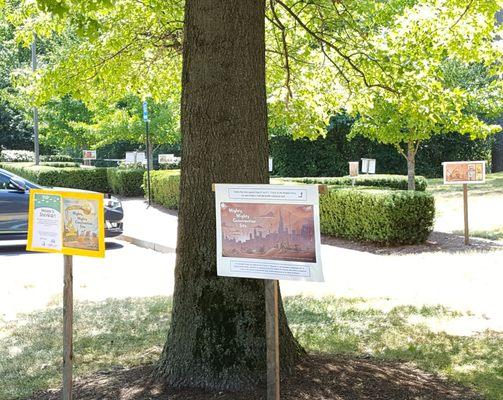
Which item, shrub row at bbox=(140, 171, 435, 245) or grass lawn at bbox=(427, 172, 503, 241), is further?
grass lawn at bbox=(427, 172, 503, 241)

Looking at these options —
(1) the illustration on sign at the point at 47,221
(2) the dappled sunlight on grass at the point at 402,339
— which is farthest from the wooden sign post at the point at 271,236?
(2) the dappled sunlight on grass at the point at 402,339

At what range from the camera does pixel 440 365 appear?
5.49 meters

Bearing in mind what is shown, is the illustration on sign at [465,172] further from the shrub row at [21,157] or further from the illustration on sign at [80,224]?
the shrub row at [21,157]

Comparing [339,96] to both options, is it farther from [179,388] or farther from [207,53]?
[179,388]

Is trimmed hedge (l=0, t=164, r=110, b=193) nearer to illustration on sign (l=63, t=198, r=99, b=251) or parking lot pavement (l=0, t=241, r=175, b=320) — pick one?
parking lot pavement (l=0, t=241, r=175, b=320)

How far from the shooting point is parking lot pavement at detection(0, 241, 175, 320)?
8930 millimetres

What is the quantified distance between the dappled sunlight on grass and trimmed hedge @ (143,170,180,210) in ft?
40.5

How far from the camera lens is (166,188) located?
20.7 metres

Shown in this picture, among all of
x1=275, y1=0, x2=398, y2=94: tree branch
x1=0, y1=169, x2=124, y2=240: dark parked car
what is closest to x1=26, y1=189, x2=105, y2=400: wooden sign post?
x1=275, y1=0, x2=398, y2=94: tree branch

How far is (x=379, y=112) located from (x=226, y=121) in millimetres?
10399

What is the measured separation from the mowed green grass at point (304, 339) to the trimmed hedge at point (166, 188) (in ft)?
38.7

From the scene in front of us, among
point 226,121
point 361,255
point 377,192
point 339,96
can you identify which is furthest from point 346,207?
point 226,121

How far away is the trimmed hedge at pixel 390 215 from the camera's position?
12.4 m

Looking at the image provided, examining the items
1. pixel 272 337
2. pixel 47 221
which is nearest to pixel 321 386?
pixel 272 337
